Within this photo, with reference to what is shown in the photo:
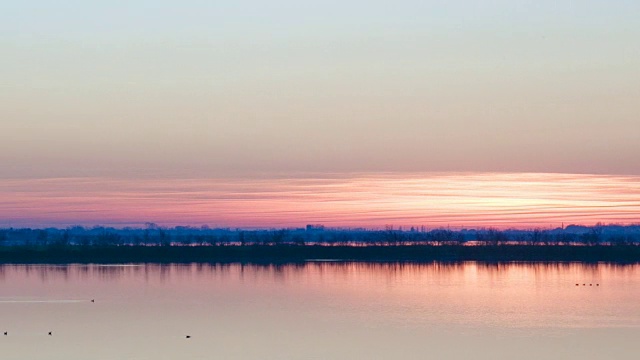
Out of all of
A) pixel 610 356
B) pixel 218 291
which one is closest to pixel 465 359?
pixel 610 356

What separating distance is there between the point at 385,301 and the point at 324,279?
29.7ft

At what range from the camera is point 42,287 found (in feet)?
116

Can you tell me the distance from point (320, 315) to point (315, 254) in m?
29.1

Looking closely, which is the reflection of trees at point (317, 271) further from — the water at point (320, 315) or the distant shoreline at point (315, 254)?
the distant shoreline at point (315, 254)

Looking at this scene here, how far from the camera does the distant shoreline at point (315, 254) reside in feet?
174

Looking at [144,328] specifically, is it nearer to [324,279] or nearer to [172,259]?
[324,279]

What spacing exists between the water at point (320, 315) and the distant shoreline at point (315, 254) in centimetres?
1002

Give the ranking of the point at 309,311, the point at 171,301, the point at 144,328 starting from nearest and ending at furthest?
the point at 144,328 → the point at 309,311 → the point at 171,301

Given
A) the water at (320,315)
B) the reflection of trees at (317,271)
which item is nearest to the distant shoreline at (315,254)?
the reflection of trees at (317,271)

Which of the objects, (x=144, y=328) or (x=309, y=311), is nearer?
(x=144, y=328)

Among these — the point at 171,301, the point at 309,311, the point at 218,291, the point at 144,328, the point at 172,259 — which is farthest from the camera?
the point at 172,259

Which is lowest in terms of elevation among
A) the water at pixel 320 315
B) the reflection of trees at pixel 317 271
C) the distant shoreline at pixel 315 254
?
the water at pixel 320 315

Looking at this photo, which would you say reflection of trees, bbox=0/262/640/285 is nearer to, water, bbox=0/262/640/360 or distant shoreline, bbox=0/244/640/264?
water, bbox=0/262/640/360

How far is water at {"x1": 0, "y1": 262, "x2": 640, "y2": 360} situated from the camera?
2091cm
